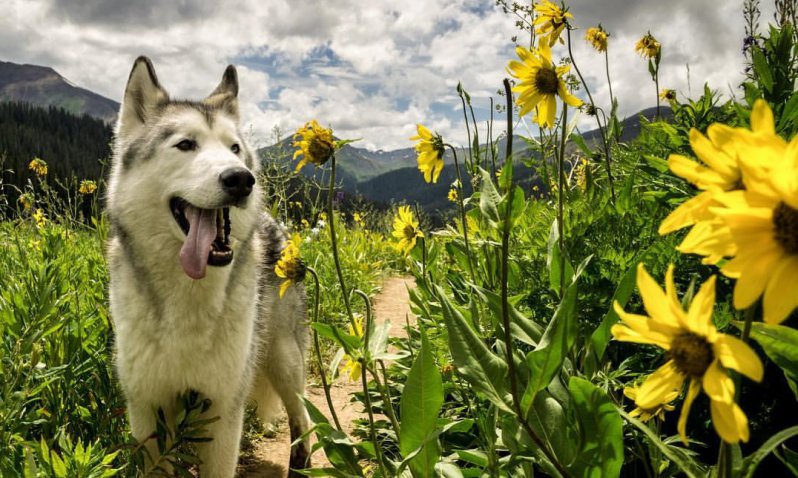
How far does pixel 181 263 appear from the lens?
7.73 feet

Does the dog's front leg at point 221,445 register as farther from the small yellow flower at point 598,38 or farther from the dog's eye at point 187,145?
the small yellow flower at point 598,38

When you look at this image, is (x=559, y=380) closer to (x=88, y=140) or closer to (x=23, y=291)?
(x=23, y=291)

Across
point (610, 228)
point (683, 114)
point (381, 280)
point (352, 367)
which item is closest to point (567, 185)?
point (610, 228)

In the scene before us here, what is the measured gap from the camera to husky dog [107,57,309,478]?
2354mm

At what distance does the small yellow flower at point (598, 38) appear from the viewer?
3.72m

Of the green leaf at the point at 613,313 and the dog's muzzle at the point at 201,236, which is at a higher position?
the dog's muzzle at the point at 201,236

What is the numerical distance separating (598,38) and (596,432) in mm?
3235

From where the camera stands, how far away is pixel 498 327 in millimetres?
1877

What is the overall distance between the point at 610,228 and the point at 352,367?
1415mm

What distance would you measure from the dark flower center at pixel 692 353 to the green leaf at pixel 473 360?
710 millimetres

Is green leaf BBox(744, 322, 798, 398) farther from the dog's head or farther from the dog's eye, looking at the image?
the dog's eye

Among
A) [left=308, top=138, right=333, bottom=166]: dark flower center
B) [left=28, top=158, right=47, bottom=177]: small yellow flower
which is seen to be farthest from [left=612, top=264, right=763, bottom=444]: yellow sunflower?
[left=28, top=158, right=47, bottom=177]: small yellow flower

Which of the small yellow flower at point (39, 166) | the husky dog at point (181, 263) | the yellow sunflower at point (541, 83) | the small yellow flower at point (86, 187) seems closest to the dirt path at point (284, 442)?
the husky dog at point (181, 263)

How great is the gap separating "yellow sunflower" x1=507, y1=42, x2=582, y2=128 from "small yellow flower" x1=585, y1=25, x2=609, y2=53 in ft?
9.07
